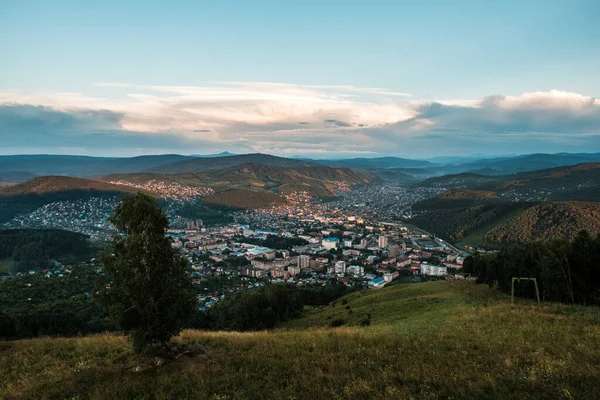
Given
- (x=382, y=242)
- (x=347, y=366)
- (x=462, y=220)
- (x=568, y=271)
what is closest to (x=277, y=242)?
(x=382, y=242)

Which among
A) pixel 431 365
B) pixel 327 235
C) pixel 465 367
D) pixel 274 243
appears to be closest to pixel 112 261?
pixel 431 365

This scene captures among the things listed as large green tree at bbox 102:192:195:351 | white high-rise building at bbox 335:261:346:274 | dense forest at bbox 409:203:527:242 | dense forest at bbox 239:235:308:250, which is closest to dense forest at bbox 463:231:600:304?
large green tree at bbox 102:192:195:351

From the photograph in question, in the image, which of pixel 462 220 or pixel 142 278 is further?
pixel 462 220

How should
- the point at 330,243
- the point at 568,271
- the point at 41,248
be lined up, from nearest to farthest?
the point at 568,271 < the point at 41,248 < the point at 330,243

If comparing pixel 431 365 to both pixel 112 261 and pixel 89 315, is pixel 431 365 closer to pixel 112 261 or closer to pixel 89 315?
pixel 112 261

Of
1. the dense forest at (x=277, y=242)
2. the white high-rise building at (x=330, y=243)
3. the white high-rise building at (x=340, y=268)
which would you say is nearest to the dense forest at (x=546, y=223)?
the white high-rise building at (x=330, y=243)

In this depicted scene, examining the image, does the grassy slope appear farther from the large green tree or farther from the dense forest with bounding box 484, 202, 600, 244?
the dense forest with bounding box 484, 202, 600, 244

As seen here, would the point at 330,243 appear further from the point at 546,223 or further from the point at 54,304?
the point at 54,304
